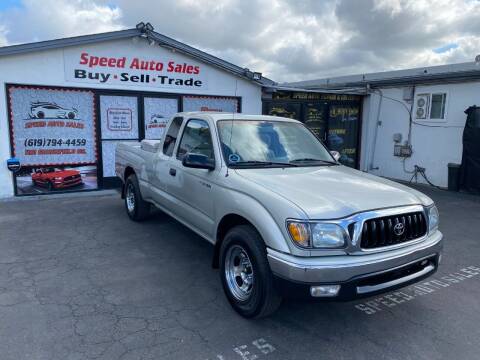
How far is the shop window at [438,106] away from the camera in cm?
1066

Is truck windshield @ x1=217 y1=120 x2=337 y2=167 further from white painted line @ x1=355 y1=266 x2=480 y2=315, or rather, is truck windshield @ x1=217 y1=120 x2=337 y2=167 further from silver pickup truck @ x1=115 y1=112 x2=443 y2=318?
white painted line @ x1=355 y1=266 x2=480 y2=315

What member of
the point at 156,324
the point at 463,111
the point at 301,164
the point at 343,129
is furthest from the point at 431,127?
the point at 156,324

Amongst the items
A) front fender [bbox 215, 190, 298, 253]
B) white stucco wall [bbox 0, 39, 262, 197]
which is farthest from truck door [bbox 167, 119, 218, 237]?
white stucco wall [bbox 0, 39, 262, 197]

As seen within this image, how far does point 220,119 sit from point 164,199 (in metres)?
1.47

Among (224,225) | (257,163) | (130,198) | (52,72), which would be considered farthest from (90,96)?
(224,225)

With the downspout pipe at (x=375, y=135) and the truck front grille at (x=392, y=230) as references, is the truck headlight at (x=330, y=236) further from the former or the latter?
the downspout pipe at (x=375, y=135)

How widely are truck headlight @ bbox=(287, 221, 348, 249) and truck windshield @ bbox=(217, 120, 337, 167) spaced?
1.25 meters

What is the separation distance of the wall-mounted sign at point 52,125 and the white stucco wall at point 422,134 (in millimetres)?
8871

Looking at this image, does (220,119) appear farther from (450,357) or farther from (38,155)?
(38,155)

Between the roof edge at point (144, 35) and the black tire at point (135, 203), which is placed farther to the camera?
the roof edge at point (144, 35)

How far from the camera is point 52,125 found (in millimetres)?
8656

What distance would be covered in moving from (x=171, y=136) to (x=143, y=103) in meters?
4.66

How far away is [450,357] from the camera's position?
301 centimetres

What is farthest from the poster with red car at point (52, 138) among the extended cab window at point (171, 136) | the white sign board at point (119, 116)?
the extended cab window at point (171, 136)
